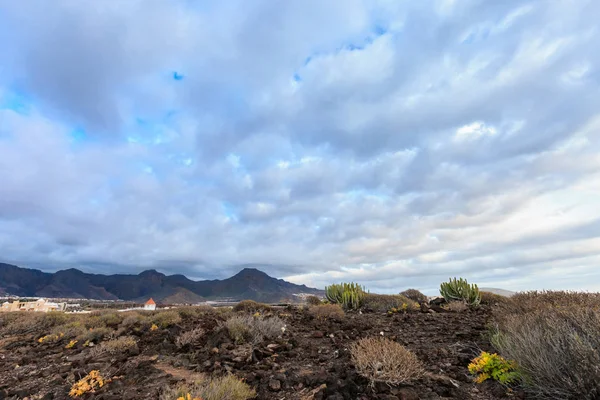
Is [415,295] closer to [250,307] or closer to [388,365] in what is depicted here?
[250,307]

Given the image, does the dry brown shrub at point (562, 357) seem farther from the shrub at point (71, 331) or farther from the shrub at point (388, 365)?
the shrub at point (71, 331)

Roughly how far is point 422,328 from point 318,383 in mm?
6351

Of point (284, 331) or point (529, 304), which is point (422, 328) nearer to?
point (529, 304)

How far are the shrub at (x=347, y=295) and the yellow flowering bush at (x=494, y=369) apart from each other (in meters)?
12.3

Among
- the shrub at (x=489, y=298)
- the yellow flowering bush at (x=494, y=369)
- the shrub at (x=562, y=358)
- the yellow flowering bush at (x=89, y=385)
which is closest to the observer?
the shrub at (x=562, y=358)

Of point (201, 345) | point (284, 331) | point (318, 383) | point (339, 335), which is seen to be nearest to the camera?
point (318, 383)

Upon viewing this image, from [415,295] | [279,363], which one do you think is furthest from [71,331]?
[415,295]

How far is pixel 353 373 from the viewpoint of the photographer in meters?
6.18

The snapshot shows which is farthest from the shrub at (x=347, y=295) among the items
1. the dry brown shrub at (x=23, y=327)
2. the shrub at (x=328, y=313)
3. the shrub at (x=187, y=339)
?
the dry brown shrub at (x=23, y=327)

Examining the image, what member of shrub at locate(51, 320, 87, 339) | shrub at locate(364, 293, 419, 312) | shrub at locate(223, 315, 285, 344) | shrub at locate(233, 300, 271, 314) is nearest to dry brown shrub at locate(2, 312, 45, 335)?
shrub at locate(51, 320, 87, 339)

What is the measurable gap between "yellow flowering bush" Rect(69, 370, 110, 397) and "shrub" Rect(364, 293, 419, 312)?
12.3 metres

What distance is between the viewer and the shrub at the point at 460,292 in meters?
17.0

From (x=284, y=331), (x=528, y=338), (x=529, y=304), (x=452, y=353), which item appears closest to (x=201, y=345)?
(x=284, y=331)

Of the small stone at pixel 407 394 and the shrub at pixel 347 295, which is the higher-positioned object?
the shrub at pixel 347 295
